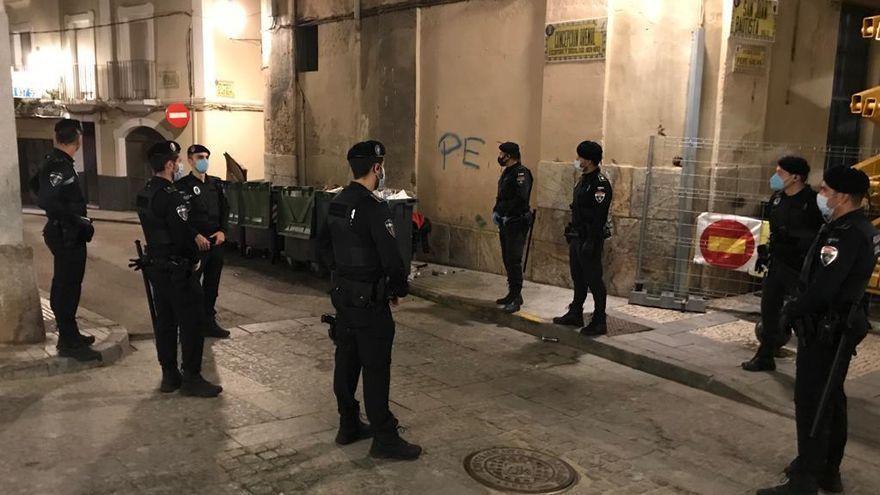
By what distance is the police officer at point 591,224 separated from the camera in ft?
23.6

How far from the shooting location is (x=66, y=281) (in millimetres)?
6246

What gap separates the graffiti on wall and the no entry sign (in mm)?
3622

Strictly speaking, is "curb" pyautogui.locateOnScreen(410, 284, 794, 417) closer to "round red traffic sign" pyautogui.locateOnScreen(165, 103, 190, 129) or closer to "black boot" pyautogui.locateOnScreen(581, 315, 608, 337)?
"black boot" pyautogui.locateOnScreen(581, 315, 608, 337)

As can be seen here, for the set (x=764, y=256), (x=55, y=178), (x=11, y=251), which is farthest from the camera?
(x=11, y=251)

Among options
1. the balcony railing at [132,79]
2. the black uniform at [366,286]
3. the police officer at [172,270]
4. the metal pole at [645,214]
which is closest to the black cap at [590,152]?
the metal pole at [645,214]

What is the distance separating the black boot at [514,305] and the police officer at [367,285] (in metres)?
3.76

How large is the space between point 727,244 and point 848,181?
3.93m

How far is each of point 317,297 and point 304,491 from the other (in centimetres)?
538

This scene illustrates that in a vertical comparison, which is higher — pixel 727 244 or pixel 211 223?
pixel 211 223

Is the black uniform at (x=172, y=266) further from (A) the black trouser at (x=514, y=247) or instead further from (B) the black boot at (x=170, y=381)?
(A) the black trouser at (x=514, y=247)

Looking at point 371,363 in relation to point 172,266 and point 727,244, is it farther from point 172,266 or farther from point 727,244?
point 727,244

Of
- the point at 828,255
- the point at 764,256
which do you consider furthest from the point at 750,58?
the point at 828,255

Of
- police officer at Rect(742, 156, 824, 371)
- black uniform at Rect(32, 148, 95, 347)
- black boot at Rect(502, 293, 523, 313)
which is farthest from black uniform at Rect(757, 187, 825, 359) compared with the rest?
black uniform at Rect(32, 148, 95, 347)

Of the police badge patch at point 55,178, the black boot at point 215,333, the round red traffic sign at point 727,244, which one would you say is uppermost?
the police badge patch at point 55,178
